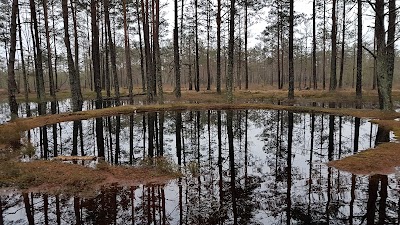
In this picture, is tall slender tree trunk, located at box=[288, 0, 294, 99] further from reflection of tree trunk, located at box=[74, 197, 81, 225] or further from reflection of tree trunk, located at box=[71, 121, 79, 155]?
reflection of tree trunk, located at box=[74, 197, 81, 225]

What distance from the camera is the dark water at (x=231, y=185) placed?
5.29m

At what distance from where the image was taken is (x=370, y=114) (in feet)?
53.1

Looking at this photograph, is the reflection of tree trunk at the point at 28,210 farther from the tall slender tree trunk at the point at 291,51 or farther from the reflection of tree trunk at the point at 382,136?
the tall slender tree trunk at the point at 291,51

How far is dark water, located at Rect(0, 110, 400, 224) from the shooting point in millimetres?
5289

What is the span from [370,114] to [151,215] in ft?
49.2

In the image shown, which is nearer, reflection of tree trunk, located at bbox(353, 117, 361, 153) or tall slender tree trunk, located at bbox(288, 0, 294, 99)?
reflection of tree trunk, located at bbox(353, 117, 361, 153)

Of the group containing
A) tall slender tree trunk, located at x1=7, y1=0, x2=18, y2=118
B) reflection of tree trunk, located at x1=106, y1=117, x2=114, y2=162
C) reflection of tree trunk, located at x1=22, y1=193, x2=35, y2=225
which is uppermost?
tall slender tree trunk, located at x1=7, y1=0, x2=18, y2=118

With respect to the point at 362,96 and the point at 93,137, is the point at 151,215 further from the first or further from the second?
the point at 362,96

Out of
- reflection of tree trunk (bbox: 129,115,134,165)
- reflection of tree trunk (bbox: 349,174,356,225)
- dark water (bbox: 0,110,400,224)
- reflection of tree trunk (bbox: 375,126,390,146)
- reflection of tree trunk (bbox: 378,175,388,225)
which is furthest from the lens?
reflection of tree trunk (bbox: 375,126,390,146)

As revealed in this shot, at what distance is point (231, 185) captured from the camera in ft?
22.4

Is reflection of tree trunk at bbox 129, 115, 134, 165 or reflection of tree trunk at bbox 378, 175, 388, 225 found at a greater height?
reflection of tree trunk at bbox 129, 115, 134, 165

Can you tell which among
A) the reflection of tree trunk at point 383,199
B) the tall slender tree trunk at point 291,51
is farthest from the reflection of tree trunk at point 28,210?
the tall slender tree trunk at point 291,51

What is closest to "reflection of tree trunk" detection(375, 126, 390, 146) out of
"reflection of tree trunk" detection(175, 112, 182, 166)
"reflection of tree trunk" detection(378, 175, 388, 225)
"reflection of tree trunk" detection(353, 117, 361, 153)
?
"reflection of tree trunk" detection(353, 117, 361, 153)

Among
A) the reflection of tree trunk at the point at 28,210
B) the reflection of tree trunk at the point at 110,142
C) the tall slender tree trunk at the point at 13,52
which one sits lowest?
the reflection of tree trunk at the point at 28,210
